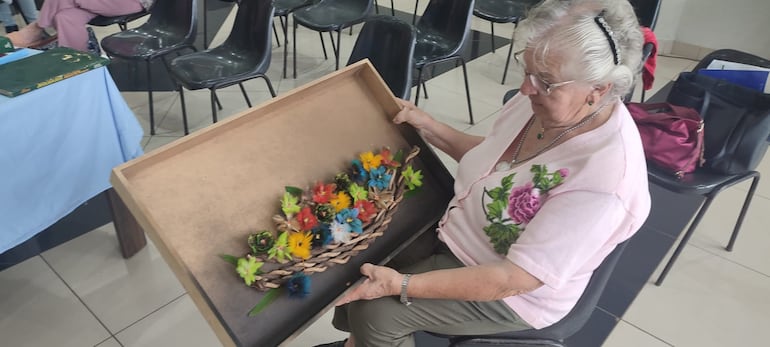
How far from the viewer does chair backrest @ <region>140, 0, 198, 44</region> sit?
288 cm

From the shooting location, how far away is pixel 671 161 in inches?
72.9

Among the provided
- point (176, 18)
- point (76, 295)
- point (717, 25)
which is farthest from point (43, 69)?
point (717, 25)

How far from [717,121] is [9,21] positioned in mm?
5116

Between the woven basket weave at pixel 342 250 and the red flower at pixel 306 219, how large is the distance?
0.05 metres

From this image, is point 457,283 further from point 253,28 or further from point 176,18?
point 176,18

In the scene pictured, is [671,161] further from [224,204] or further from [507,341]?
[224,204]

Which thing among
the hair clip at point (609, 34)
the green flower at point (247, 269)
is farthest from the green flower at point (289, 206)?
the hair clip at point (609, 34)

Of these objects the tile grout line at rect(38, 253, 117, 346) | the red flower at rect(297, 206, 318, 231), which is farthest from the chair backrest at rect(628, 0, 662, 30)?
the tile grout line at rect(38, 253, 117, 346)

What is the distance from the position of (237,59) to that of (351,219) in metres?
1.93

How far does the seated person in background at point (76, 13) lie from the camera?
9.86 feet

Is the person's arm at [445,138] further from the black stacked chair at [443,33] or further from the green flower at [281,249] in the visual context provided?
the black stacked chair at [443,33]

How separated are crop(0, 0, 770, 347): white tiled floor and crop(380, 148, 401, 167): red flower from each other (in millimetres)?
801

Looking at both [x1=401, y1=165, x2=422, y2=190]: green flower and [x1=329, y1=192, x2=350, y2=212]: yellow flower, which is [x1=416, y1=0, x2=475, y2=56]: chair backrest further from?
[x1=329, y1=192, x2=350, y2=212]: yellow flower

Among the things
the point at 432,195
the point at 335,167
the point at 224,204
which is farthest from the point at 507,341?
the point at 224,204
